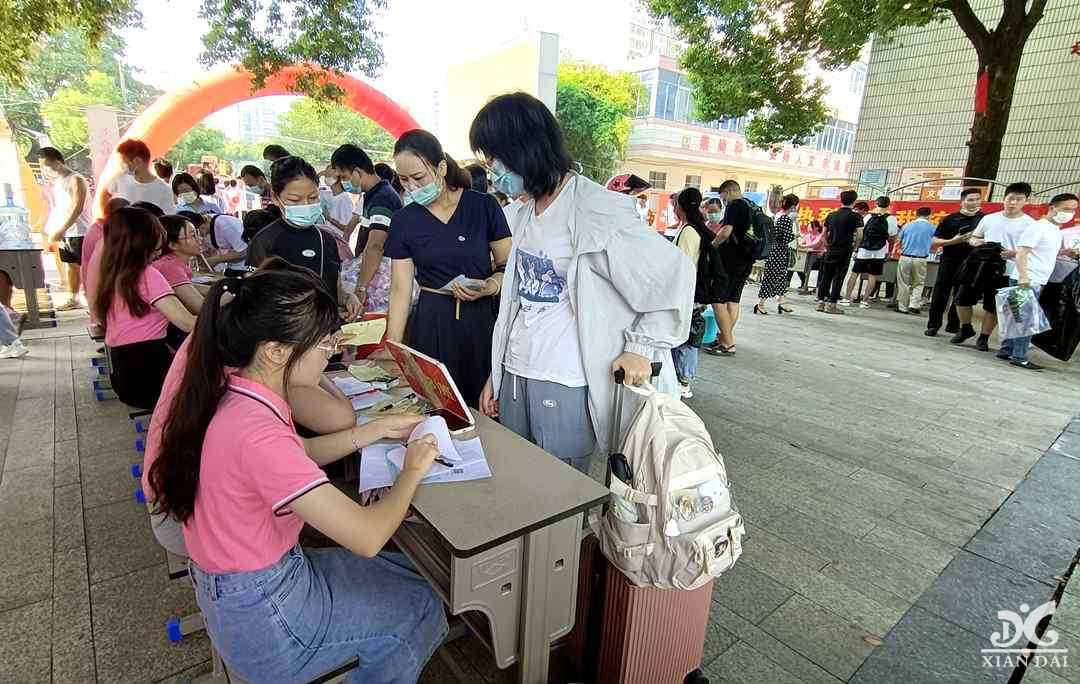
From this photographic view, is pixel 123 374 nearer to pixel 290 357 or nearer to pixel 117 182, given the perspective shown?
pixel 290 357

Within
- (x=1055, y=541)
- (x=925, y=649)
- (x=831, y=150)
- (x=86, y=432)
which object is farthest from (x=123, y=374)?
(x=831, y=150)

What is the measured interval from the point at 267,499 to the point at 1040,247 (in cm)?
596

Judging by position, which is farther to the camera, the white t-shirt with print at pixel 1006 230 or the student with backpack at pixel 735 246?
the white t-shirt with print at pixel 1006 230

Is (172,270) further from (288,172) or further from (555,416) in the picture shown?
(555,416)

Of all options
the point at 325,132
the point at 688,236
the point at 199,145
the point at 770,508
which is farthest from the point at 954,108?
the point at 325,132

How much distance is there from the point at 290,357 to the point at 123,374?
1955 millimetres

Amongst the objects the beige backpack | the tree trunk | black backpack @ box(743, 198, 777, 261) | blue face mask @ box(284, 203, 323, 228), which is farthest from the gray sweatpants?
the tree trunk

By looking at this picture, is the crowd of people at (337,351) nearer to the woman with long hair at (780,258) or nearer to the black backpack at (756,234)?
the black backpack at (756,234)

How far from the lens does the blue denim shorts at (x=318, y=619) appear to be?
105 cm

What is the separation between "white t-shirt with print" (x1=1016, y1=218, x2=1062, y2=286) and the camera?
455 cm

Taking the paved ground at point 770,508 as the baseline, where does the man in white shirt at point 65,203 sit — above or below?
above

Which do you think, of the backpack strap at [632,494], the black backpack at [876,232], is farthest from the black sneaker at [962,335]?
the backpack strap at [632,494]

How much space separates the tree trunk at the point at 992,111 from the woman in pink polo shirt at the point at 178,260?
9.25m

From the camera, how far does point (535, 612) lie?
1225mm
